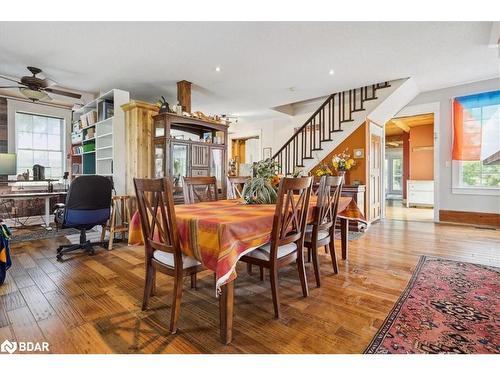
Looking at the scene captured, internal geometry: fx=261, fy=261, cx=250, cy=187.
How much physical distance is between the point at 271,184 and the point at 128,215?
2.75 metres

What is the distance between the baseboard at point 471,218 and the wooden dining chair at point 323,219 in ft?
13.4

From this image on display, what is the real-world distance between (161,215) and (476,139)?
586cm

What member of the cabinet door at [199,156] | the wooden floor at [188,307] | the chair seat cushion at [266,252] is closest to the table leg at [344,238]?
the wooden floor at [188,307]

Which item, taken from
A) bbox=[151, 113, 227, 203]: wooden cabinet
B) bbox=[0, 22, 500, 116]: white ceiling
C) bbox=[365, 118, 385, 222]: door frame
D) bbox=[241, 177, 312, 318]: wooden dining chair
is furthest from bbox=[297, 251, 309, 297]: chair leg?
bbox=[365, 118, 385, 222]: door frame

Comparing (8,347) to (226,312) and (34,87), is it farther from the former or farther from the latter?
(34,87)

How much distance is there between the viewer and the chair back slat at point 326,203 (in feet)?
7.36

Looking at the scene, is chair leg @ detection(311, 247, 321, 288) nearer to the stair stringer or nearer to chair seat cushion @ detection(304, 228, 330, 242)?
chair seat cushion @ detection(304, 228, 330, 242)

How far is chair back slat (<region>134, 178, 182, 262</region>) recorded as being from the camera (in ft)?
4.97

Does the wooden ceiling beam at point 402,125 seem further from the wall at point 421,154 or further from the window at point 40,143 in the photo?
the window at point 40,143

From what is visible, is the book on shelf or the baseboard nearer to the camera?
the book on shelf

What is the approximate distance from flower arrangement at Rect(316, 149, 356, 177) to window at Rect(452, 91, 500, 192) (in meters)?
2.09

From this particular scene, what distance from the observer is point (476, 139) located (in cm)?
486

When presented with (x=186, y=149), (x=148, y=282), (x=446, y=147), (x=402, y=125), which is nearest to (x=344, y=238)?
(x=148, y=282)
